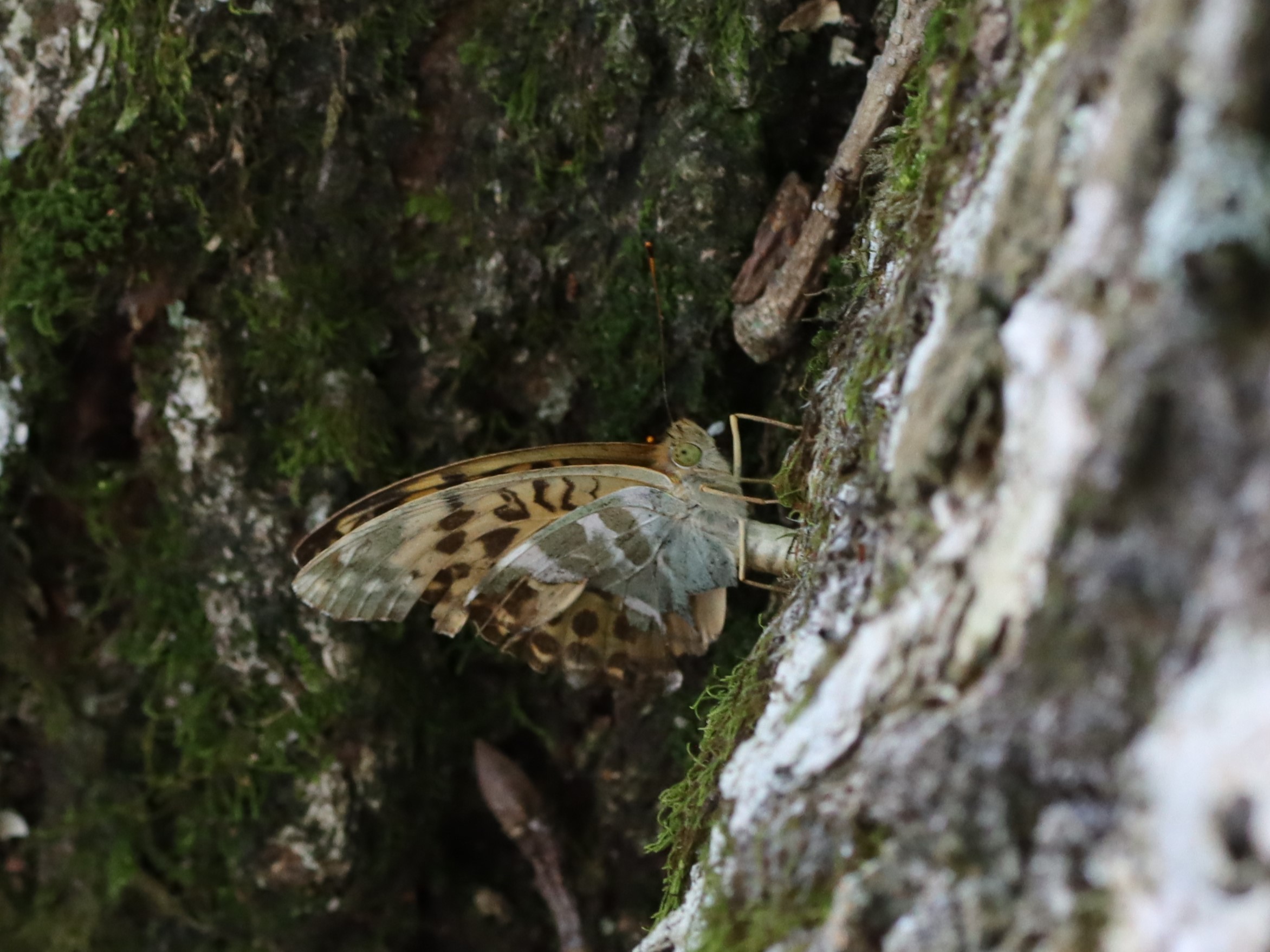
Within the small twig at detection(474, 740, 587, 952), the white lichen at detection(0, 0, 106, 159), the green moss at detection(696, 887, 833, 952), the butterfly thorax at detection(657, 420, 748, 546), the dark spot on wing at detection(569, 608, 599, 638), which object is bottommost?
the small twig at detection(474, 740, 587, 952)

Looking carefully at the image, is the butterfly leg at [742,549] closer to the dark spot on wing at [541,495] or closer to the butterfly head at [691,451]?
the butterfly head at [691,451]

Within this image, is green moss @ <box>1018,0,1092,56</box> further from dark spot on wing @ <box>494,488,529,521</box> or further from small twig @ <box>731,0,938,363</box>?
dark spot on wing @ <box>494,488,529,521</box>

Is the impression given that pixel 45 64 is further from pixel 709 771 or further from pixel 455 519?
pixel 709 771

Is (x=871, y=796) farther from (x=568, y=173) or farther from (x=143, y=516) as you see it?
(x=143, y=516)

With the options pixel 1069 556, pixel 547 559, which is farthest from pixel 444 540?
pixel 1069 556

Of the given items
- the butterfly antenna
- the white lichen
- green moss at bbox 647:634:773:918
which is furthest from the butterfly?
the white lichen

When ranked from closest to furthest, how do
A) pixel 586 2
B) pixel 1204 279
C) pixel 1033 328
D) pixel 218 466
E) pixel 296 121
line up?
pixel 1204 279 → pixel 1033 328 → pixel 586 2 → pixel 296 121 → pixel 218 466

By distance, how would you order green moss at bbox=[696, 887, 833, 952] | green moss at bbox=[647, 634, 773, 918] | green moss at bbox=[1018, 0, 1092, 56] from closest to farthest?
green moss at bbox=[1018, 0, 1092, 56], green moss at bbox=[696, 887, 833, 952], green moss at bbox=[647, 634, 773, 918]

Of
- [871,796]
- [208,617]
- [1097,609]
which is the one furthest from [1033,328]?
[208,617]
